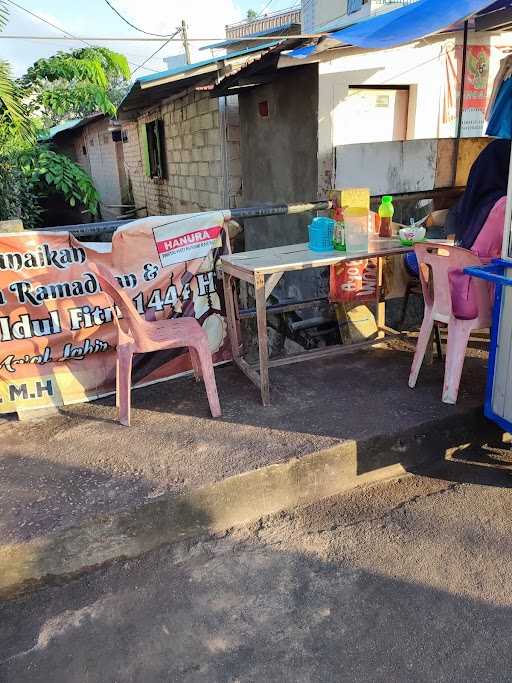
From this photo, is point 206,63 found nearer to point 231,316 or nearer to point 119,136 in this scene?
point 231,316

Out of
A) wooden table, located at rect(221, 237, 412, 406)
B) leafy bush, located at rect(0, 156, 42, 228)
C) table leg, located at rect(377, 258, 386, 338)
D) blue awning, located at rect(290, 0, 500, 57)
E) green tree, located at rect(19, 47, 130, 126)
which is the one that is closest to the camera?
wooden table, located at rect(221, 237, 412, 406)

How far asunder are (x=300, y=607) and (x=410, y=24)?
3875 mm

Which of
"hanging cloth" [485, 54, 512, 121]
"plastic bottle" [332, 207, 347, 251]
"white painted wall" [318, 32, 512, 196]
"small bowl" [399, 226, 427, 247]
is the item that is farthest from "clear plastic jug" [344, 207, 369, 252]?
"white painted wall" [318, 32, 512, 196]

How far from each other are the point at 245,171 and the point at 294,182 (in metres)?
1.60

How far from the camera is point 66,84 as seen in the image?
765 centimetres

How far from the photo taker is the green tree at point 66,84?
7250mm

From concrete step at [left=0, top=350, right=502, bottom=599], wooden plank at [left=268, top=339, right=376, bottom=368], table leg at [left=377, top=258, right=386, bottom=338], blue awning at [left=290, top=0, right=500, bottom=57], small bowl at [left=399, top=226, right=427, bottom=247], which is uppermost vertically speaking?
blue awning at [left=290, top=0, right=500, bottom=57]

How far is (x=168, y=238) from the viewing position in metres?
3.68

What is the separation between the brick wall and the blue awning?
3.32 m

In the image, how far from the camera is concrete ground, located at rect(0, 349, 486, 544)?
8.69 feet

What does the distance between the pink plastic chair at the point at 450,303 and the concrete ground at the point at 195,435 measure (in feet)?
0.87

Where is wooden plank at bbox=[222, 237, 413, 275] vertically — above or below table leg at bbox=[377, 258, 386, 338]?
above

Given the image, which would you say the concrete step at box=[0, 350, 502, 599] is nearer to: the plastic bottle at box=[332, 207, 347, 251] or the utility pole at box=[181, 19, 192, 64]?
the plastic bottle at box=[332, 207, 347, 251]

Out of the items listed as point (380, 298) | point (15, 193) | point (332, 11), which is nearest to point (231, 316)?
point (380, 298)
